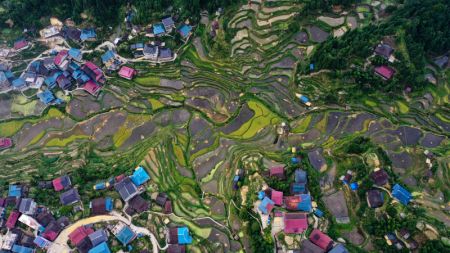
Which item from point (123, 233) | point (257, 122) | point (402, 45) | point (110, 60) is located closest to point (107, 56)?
point (110, 60)

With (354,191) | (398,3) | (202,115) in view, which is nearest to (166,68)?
(202,115)

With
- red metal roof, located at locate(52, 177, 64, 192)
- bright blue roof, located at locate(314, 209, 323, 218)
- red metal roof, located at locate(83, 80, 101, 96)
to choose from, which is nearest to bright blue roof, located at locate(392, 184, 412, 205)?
bright blue roof, located at locate(314, 209, 323, 218)

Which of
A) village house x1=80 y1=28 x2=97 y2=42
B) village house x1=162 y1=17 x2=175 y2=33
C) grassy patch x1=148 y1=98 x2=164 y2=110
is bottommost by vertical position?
grassy patch x1=148 y1=98 x2=164 y2=110

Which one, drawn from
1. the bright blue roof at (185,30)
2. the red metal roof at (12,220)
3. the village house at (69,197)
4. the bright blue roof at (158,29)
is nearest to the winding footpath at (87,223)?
the village house at (69,197)

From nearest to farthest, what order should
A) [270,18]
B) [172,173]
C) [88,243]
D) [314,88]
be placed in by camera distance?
1. [88,243]
2. [172,173]
3. [314,88]
4. [270,18]

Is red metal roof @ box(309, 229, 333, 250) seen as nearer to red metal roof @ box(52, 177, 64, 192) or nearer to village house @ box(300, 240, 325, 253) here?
village house @ box(300, 240, 325, 253)

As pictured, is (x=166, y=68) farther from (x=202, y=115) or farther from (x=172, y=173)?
(x=172, y=173)
